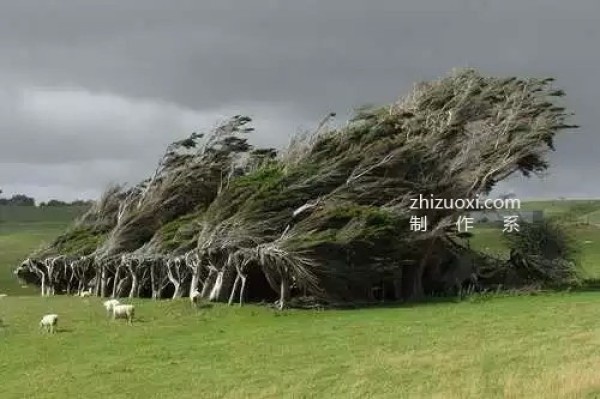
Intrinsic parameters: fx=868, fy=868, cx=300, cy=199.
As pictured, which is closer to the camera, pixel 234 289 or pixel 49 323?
pixel 49 323

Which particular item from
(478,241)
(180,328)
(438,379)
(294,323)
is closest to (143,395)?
(438,379)

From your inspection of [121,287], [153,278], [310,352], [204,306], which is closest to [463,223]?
[204,306]

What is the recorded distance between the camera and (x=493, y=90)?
162ft

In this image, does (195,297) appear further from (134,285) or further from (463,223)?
(463,223)

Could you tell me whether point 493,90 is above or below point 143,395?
above

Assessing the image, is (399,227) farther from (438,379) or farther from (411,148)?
(438,379)

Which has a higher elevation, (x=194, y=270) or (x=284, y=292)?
(x=194, y=270)

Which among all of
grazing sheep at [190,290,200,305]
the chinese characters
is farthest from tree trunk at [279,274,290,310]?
the chinese characters

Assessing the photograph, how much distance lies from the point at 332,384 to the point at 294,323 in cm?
1353

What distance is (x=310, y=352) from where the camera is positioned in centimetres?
2312

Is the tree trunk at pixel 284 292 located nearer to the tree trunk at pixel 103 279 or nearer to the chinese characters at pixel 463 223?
the chinese characters at pixel 463 223

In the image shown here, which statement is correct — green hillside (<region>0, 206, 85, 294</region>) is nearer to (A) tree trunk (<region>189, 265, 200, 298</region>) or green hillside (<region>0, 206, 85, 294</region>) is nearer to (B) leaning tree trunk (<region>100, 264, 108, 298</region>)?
(B) leaning tree trunk (<region>100, 264, 108, 298</region>)

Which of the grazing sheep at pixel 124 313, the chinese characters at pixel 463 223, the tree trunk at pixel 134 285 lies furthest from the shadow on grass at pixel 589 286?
the grazing sheep at pixel 124 313

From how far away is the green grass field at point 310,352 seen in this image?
58.0ft
